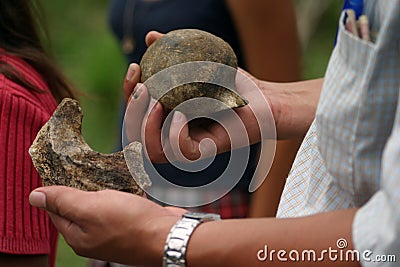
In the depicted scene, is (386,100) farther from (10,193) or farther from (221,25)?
(221,25)

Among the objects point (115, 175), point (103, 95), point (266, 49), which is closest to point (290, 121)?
point (115, 175)

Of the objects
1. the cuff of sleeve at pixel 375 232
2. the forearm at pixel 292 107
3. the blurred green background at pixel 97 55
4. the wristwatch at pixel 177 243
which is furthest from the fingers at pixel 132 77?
the blurred green background at pixel 97 55

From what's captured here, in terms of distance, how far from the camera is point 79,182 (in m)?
1.29

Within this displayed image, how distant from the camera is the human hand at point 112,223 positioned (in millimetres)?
1127

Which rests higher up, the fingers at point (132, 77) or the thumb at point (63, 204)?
the fingers at point (132, 77)

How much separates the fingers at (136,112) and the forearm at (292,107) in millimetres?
293

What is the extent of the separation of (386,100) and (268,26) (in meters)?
1.23

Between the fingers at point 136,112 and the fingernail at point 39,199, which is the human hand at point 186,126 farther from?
the fingernail at point 39,199

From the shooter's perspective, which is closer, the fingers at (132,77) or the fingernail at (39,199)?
the fingernail at (39,199)

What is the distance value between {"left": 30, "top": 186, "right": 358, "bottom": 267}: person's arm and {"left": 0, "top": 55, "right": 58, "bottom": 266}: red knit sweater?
11.1 inches

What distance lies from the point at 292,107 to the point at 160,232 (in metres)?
0.56

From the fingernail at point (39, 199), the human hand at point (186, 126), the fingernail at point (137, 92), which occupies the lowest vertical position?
the fingernail at point (39, 199)

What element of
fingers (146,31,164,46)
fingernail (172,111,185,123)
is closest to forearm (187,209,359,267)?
fingernail (172,111,185,123)

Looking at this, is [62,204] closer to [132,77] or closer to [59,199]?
[59,199]
